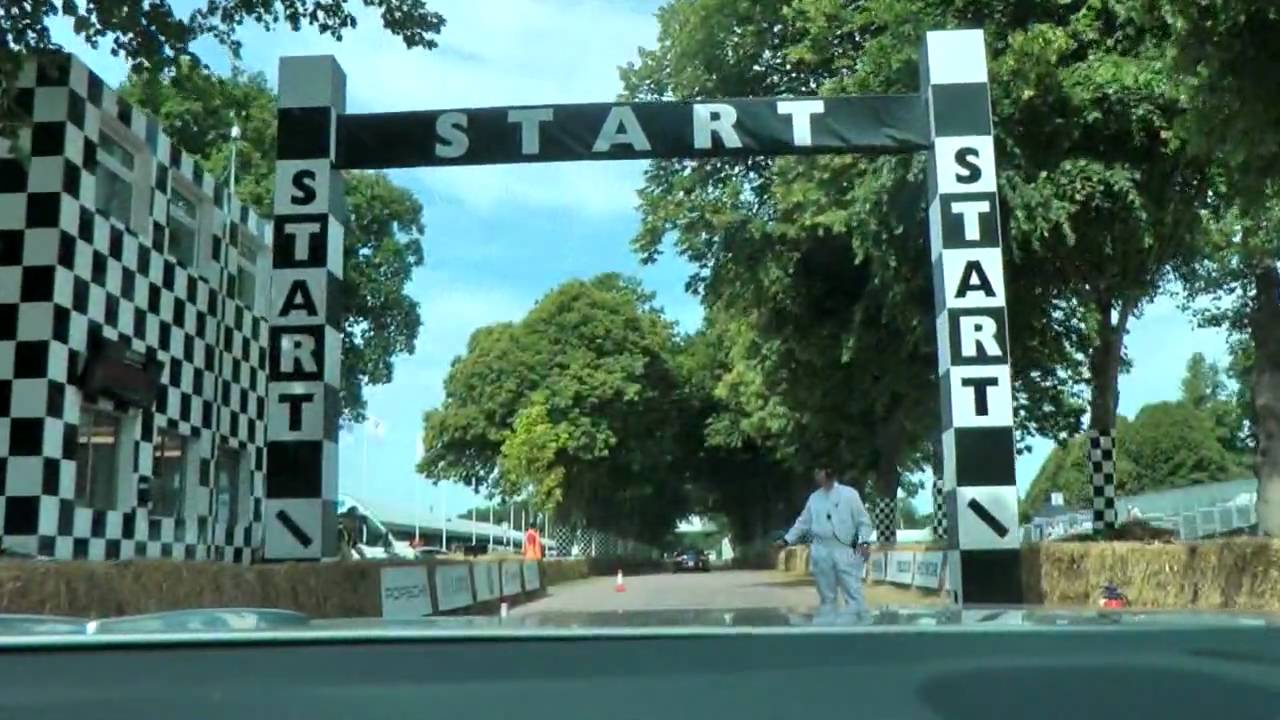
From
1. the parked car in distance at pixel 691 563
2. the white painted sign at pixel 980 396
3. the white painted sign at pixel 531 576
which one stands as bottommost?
the parked car in distance at pixel 691 563

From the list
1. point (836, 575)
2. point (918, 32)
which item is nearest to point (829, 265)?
point (918, 32)

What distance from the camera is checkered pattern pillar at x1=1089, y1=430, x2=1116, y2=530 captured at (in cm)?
1936

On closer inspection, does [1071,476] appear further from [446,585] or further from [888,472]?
[446,585]

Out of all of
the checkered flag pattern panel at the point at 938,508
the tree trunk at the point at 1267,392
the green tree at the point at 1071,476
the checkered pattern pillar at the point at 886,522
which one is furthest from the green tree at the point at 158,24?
the green tree at the point at 1071,476

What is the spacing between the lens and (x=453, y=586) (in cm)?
1669

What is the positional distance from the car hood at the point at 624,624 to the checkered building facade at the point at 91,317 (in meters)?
9.37

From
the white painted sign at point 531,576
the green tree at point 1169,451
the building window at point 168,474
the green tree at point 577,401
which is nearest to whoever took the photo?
the building window at point 168,474

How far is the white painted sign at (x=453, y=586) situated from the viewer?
1566 centimetres

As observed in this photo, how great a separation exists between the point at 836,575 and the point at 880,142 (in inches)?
173

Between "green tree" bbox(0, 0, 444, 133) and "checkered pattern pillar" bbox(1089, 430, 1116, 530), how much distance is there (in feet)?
42.4

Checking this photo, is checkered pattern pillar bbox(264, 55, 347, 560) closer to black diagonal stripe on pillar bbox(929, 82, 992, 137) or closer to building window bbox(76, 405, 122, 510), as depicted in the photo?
building window bbox(76, 405, 122, 510)

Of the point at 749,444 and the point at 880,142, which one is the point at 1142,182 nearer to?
the point at 880,142

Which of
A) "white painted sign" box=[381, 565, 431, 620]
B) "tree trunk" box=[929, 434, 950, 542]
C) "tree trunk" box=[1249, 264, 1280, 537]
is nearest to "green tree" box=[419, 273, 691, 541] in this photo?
"tree trunk" box=[929, 434, 950, 542]

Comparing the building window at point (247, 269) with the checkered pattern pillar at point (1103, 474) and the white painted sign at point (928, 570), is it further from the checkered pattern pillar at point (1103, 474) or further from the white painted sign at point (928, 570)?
the checkered pattern pillar at point (1103, 474)
